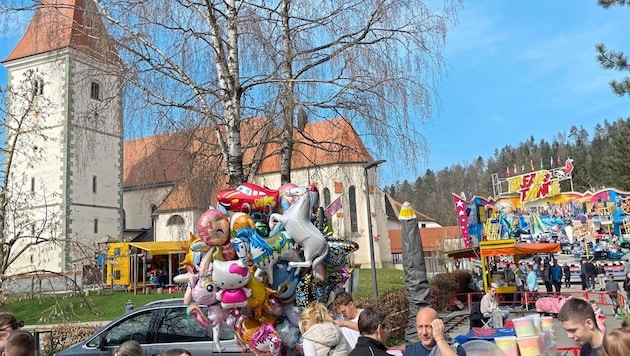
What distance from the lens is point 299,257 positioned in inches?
213

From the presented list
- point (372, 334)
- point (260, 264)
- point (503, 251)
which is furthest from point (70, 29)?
point (503, 251)

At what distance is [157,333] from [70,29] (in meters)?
4.52

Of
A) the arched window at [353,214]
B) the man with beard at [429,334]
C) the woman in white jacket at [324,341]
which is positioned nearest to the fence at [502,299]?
the woman in white jacket at [324,341]

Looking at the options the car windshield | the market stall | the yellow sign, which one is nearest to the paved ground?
the market stall

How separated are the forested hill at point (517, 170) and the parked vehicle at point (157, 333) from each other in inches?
2062

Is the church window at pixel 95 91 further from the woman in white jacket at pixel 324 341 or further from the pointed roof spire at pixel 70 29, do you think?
the woman in white jacket at pixel 324 341

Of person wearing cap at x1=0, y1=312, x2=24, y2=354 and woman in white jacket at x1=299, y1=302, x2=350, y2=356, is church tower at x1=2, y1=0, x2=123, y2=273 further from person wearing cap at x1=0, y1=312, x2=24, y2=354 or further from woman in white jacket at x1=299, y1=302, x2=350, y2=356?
woman in white jacket at x1=299, y1=302, x2=350, y2=356

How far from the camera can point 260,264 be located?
5.10 meters

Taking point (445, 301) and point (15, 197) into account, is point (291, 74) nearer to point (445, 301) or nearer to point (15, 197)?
point (15, 197)

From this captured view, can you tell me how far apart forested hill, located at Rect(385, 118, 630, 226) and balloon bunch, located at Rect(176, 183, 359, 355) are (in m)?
52.8

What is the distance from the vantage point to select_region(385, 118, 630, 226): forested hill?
74188 millimetres

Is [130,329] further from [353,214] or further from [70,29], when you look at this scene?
[353,214]

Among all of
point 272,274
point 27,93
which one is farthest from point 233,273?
point 27,93

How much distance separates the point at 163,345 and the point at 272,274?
294 cm
